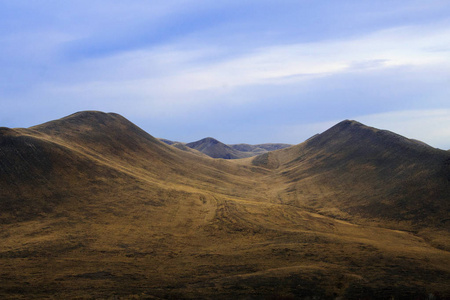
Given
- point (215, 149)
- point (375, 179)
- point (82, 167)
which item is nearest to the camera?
point (82, 167)

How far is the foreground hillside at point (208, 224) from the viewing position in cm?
1200

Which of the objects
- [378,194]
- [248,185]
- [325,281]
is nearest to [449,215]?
[378,194]

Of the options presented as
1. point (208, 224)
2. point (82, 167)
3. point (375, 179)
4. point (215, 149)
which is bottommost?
point (208, 224)

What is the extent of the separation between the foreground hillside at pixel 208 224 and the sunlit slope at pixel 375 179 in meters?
0.13

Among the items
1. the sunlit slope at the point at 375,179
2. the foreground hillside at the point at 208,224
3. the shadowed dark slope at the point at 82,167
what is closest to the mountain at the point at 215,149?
the sunlit slope at the point at 375,179

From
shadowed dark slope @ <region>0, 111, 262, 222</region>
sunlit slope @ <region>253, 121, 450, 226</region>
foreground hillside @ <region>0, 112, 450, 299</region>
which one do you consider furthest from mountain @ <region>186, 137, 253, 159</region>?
foreground hillside @ <region>0, 112, 450, 299</region>

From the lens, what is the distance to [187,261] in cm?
1445

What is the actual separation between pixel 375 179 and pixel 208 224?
52.0ft

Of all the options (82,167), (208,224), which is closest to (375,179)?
(208,224)

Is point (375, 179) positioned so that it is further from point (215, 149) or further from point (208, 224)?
point (215, 149)

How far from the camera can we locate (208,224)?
20109 mm

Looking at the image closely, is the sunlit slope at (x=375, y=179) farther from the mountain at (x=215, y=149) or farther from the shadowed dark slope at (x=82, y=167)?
the mountain at (x=215, y=149)

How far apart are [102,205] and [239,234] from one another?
971cm

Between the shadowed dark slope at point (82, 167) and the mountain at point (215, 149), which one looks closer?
the shadowed dark slope at point (82, 167)
